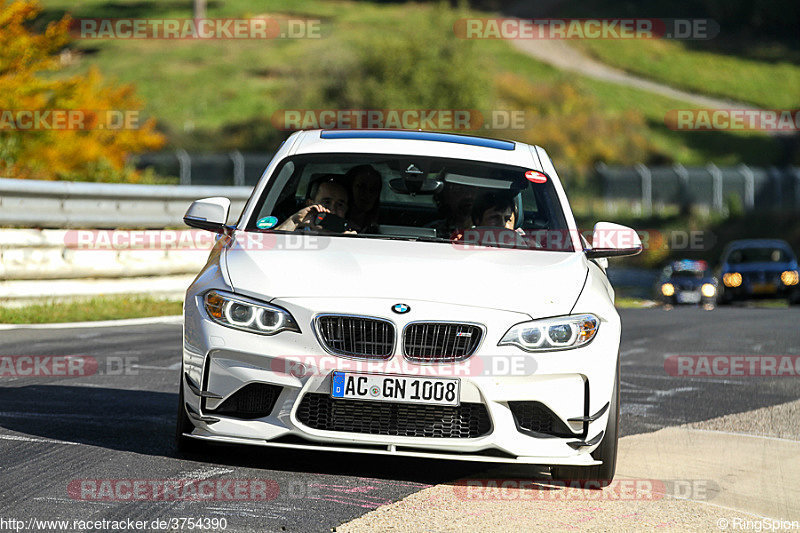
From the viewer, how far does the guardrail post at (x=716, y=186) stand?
1919 inches

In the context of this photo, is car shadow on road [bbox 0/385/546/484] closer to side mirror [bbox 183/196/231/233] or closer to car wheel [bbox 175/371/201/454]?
car wheel [bbox 175/371/201/454]

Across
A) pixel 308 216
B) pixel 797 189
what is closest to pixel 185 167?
pixel 797 189

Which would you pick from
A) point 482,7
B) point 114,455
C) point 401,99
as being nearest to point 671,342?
point 114,455

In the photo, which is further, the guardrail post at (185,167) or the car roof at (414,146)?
the guardrail post at (185,167)

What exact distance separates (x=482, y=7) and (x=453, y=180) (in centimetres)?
11466

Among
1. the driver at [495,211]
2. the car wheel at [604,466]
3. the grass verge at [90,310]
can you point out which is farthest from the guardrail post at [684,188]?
the car wheel at [604,466]

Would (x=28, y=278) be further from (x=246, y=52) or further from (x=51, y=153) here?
(x=246, y=52)

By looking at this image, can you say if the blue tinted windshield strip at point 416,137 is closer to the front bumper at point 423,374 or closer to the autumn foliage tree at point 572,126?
the front bumper at point 423,374

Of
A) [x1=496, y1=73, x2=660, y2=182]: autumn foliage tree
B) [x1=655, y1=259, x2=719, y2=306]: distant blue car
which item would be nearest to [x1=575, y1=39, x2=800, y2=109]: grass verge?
[x1=496, y1=73, x2=660, y2=182]: autumn foliage tree

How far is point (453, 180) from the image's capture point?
25.5 feet

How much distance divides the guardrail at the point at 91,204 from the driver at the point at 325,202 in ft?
20.6

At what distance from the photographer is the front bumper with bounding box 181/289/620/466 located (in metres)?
5.88

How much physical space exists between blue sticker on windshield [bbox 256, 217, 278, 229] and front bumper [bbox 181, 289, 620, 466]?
110 centimetres

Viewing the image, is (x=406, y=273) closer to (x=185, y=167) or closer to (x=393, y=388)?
(x=393, y=388)
